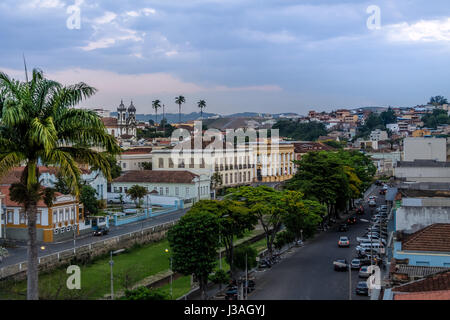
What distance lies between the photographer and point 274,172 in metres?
82.6

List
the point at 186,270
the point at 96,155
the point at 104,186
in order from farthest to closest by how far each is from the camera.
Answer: the point at 104,186 < the point at 186,270 < the point at 96,155

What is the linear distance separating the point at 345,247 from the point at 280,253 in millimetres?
4677

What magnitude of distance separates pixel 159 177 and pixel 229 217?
1173 inches

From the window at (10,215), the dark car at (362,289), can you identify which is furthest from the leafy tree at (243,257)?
the window at (10,215)

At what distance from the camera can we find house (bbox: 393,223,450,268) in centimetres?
2369

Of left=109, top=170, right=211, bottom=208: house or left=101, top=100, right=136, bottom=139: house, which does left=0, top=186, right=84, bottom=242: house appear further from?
left=101, top=100, right=136, bottom=139: house

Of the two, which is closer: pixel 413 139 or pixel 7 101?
pixel 7 101

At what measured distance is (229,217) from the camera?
30688 millimetres

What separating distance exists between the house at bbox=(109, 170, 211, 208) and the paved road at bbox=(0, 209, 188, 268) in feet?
24.9

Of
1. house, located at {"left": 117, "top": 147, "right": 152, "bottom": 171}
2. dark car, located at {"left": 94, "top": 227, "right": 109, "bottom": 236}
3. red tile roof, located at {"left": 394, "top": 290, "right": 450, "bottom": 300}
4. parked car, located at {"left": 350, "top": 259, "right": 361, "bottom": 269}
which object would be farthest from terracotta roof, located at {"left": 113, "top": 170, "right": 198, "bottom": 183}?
red tile roof, located at {"left": 394, "top": 290, "right": 450, "bottom": 300}

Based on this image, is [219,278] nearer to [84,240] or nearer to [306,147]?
[84,240]
